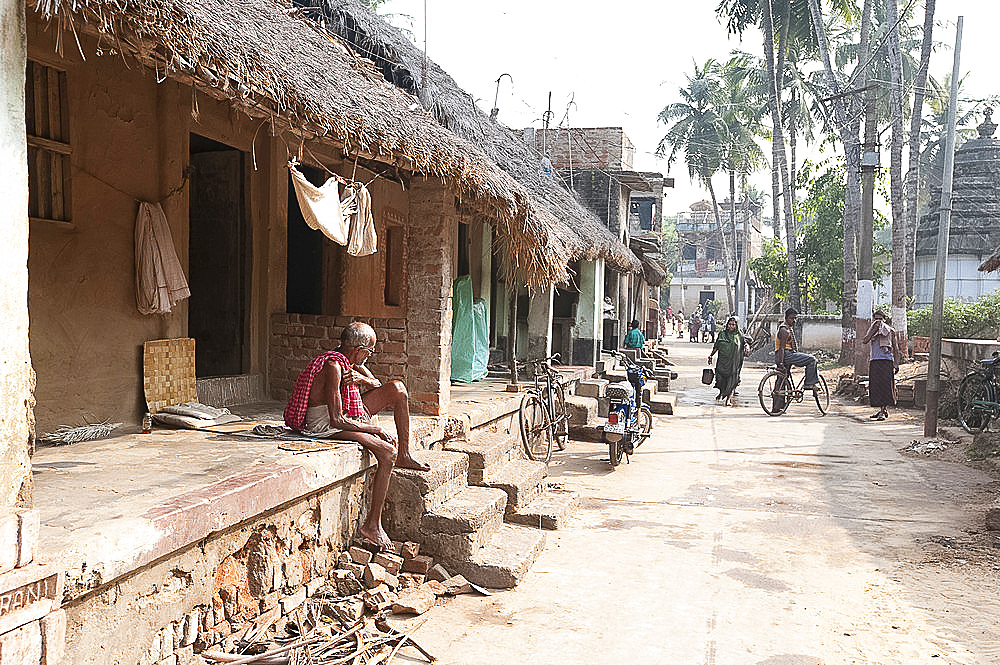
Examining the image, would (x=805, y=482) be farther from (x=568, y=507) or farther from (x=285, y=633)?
(x=285, y=633)

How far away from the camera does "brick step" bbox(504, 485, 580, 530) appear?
6.78 metres

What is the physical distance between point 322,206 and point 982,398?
10.5 metres

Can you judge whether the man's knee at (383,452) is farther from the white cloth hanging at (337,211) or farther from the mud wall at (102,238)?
the mud wall at (102,238)

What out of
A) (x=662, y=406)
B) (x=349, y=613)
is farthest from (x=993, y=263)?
(x=349, y=613)

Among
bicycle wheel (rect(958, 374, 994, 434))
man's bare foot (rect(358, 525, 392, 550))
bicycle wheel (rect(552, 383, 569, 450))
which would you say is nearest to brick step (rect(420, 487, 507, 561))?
man's bare foot (rect(358, 525, 392, 550))

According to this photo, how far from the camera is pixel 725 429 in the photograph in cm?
1259

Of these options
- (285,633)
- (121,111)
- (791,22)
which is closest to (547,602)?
(285,633)

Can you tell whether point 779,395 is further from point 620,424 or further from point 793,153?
point 793,153

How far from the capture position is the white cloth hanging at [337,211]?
219 inches

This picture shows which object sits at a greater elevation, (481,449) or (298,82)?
(298,82)

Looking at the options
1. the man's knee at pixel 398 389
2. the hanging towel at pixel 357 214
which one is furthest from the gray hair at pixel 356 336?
the hanging towel at pixel 357 214

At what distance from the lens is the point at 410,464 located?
18.9 feet

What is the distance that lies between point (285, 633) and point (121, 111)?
407cm

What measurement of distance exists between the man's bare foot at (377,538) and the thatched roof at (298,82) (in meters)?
2.75
